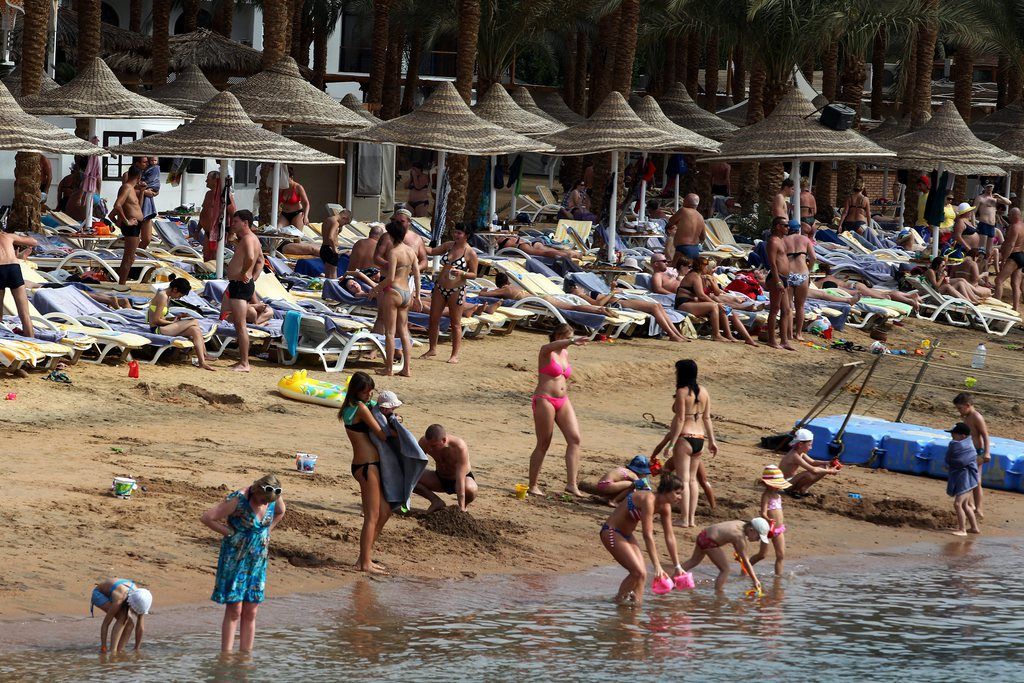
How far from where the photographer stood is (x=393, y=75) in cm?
3519

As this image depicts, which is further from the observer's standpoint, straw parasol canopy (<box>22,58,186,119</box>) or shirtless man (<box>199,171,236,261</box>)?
straw parasol canopy (<box>22,58,186,119</box>)

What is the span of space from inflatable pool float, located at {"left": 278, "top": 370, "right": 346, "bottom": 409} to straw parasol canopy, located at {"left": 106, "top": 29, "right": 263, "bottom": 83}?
64.7 feet

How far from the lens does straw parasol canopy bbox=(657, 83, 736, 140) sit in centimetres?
2903

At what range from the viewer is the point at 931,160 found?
2473cm

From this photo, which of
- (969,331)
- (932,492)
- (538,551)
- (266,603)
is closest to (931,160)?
(969,331)

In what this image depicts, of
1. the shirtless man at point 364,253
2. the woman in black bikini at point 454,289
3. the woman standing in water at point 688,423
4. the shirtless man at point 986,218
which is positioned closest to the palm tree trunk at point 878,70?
the shirtless man at point 986,218

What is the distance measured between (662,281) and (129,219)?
604 cm

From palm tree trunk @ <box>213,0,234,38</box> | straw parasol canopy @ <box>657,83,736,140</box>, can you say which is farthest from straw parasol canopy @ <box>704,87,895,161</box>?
Answer: palm tree trunk @ <box>213,0,234,38</box>

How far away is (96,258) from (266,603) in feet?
30.4

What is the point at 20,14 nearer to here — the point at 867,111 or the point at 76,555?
the point at 76,555

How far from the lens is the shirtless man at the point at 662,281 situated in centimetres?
1822

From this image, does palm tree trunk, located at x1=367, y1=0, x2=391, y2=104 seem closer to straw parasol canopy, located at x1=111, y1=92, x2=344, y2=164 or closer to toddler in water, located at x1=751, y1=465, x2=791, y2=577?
straw parasol canopy, located at x1=111, y1=92, x2=344, y2=164

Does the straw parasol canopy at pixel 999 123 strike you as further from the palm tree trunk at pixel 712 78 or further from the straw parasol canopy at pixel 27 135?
the straw parasol canopy at pixel 27 135

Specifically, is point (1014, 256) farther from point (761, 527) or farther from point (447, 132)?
point (761, 527)
